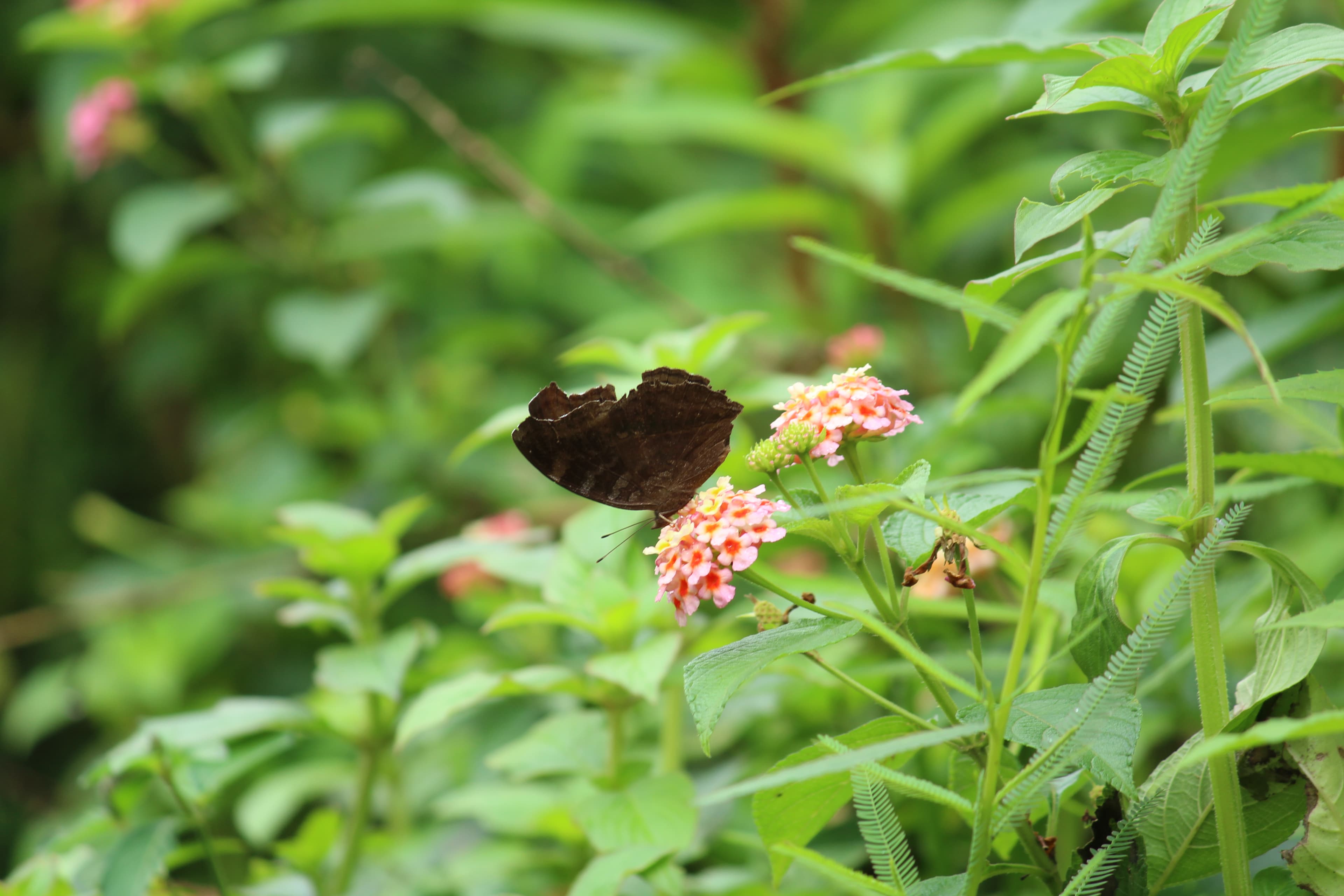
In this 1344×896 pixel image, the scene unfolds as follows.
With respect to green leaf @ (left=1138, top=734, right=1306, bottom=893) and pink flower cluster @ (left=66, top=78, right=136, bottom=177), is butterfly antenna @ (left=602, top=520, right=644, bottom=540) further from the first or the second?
pink flower cluster @ (left=66, top=78, right=136, bottom=177)

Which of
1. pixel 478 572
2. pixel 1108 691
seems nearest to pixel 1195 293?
pixel 1108 691

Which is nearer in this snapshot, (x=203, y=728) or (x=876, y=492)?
(x=876, y=492)

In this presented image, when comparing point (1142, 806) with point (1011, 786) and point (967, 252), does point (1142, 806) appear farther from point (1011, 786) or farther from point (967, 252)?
point (967, 252)

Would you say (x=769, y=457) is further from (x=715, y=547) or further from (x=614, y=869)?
(x=614, y=869)

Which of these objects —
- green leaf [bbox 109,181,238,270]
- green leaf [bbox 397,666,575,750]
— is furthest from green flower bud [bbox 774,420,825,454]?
green leaf [bbox 109,181,238,270]

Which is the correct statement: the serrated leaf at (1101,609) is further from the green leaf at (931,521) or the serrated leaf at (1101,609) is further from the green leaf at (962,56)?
the green leaf at (962,56)

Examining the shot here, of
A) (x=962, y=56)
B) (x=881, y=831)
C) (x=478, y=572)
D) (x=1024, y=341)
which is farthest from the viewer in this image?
(x=478, y=572)
